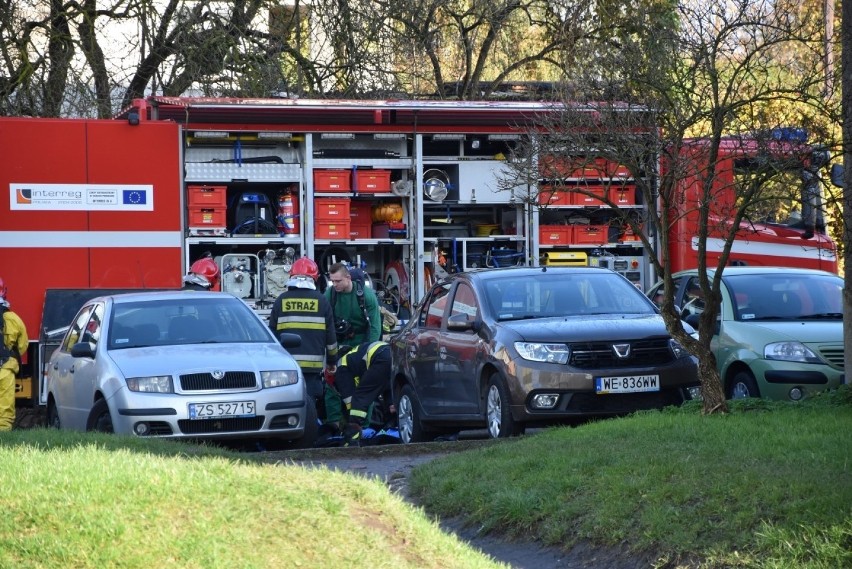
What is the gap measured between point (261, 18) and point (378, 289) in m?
7.54

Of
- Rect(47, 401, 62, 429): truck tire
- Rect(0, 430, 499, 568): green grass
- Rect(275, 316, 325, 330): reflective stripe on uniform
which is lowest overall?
Rect(47, 401, 62, 429): truck tire

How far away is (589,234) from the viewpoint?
16.2 metres

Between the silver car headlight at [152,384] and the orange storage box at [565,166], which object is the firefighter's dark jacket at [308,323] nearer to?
the silver car headlight at [152,384]

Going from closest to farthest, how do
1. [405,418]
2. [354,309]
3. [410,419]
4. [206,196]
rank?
[410,419] → [405,418] → [354,309] → [206,196]

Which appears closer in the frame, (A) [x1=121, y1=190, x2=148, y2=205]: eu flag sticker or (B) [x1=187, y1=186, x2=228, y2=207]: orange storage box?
(A) [x1=121, y1=190, x2=148, y2=205]: eu flag sticker

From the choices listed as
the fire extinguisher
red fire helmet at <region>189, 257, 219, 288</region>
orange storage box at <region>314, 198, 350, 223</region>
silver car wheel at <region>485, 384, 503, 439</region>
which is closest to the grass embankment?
silver car wheel at <region>485, 384, 503, 439</region>

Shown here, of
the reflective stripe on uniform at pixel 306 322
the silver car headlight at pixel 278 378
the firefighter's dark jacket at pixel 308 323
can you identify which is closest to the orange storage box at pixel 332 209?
the firefighter's dark jacket at pixel 308 323

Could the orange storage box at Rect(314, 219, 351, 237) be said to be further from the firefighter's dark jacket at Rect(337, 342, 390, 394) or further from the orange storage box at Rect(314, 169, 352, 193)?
the firefighter's dark jacket at Rect(337, 342, 390, 394)

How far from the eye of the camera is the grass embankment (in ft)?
19.8

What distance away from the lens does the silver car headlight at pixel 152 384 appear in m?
10.8

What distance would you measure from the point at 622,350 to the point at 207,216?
6.14 m

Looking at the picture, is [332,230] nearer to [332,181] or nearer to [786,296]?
[332,181]

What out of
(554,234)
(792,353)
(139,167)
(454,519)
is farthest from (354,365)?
(454,519)

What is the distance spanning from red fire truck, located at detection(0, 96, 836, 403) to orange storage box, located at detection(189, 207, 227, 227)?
17 millimetres
